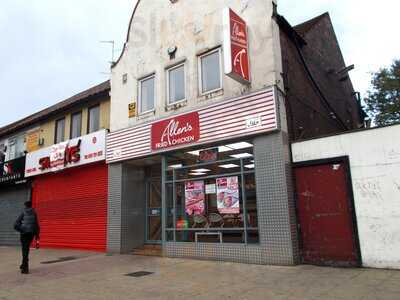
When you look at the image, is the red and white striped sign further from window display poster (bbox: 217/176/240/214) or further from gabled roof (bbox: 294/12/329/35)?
gabled roof (bbox: 294/12/329/35)

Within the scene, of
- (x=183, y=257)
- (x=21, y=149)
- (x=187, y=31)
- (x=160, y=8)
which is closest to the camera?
(x=183, y=257)

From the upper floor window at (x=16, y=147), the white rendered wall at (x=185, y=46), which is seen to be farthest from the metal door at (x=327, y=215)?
the upper floor window at (x=16, y=147)

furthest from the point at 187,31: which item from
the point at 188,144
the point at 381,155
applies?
the point at 381,155

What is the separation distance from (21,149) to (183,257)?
511 inches

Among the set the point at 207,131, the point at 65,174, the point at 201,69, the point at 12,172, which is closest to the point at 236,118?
the point at 207,131

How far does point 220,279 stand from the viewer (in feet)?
25.5

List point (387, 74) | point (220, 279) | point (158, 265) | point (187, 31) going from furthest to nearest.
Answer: point (387, 74) → point (187, 31) → point (158, 265) → point (220, 279)

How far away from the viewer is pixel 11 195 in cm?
1964

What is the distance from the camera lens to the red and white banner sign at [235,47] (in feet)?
31.2

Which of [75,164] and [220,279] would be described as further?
[75,164]

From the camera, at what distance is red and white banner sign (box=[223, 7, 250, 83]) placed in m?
9.50

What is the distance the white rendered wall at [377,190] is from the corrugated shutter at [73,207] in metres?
9.10

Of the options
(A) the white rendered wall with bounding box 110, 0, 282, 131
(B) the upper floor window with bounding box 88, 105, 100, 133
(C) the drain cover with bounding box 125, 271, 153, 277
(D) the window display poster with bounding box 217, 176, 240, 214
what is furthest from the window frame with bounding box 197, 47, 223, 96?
(B) the upper floor window with bounding box 88, 105, 100, 133

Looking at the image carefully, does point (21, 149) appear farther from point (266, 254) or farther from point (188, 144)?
point (266, 254)
